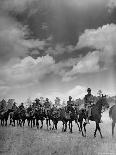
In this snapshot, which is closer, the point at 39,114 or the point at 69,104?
the point at 69,104

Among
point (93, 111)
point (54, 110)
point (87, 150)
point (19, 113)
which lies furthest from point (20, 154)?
point (19, 113)

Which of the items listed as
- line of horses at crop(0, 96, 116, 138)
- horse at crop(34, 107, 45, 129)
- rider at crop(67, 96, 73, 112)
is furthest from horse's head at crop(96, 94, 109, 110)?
horse at crop(34, 107, 45, 129)

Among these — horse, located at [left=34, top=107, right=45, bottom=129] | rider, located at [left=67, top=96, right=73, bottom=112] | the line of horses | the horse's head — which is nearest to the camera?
the horse's head

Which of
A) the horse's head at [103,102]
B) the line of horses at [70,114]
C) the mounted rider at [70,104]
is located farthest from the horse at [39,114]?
the horse's head at [103,102]

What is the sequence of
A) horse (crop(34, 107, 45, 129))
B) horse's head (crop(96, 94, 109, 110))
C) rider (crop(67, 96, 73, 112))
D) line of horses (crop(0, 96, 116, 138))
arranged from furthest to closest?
horse (crop(34, 107, 45, 129))
rider (crop(67, 96, 73, 112))
line of horses (crop(0, 96, 116, 138))
horse's head (crop(96, 94, 109, 110))

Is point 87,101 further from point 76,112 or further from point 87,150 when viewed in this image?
point 87,150

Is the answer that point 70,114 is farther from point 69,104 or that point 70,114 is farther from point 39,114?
point 39,114

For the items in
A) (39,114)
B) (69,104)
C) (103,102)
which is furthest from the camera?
(39,114)

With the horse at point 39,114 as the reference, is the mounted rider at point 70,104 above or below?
above

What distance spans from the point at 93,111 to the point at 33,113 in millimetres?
15465

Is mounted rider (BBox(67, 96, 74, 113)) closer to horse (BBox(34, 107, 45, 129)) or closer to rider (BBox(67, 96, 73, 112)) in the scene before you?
rider (BBox(67, 96, 73, 112))

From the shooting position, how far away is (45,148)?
53.0 feet

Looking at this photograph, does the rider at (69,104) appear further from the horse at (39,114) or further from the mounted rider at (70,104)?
the horse at (39,114)

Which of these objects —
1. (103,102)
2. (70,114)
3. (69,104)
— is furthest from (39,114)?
(103,102)
